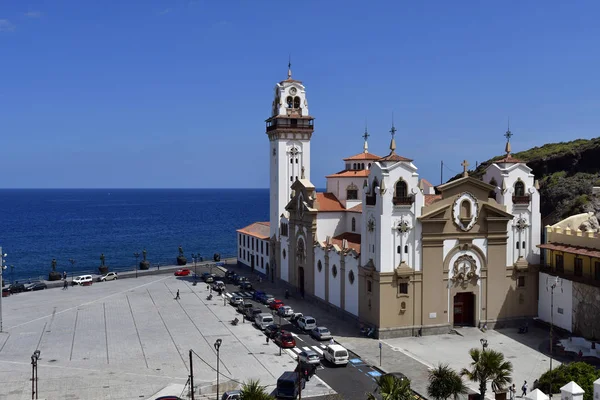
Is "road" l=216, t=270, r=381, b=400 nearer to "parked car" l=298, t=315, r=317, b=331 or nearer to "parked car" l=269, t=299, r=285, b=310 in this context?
"parked car" l=298, t=315, r=317, b=331

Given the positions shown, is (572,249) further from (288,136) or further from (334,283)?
(288,136)

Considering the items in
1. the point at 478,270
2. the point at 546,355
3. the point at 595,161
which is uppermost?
the point at 595,161

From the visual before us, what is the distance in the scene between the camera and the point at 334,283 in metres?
54.8

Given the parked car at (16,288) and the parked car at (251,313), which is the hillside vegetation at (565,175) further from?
the parked car at (16,288)

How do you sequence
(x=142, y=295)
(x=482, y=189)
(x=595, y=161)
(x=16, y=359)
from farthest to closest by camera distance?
1. (x=595, y=161)
2. (x=142, y=295)
3. (x=482, y=189)
4. (x=16, y=359)

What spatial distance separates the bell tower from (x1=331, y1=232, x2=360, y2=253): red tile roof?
11.1 metres

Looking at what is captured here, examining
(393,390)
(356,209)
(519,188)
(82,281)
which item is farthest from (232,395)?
(82,281)

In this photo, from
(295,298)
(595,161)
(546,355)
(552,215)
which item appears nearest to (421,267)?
(546,355)

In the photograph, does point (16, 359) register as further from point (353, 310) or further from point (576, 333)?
point (576, 333)

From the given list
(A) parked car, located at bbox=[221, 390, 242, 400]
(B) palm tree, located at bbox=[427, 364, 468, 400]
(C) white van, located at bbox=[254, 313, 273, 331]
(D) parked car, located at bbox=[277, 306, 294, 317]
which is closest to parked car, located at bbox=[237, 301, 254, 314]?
(D) parked car, located at bbox=[277, 306, 294, 317]

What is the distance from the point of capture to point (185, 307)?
196 ft

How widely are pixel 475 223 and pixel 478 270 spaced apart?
12.8 ft

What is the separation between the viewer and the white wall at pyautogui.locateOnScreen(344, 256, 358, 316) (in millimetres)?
50688

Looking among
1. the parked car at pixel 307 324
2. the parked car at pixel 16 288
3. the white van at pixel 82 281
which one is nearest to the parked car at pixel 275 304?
the parked car at pixel 307 324
